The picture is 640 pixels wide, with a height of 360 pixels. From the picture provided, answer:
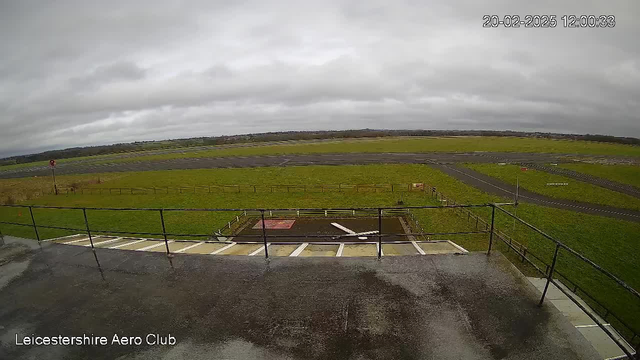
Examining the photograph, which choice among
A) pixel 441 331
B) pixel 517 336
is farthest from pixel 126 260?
pixel 517 336

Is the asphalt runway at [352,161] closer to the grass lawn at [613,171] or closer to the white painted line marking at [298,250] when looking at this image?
the grass lawn at [613,171]

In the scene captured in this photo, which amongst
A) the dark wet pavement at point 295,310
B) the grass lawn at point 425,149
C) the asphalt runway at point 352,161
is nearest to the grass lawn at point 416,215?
the dark wet pavement at point 295,310

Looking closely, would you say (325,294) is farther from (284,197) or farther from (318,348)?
(284,197)

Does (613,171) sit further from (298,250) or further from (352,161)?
(298,250)

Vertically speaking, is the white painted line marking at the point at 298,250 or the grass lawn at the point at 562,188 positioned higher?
the white painted line marking at the point at 298,250

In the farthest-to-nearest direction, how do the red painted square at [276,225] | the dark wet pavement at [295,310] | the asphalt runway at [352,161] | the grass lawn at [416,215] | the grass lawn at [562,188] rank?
1. the asphalt runway at [352,161]
2. the grass lawn at [562,188]
3. the red painted square at [276,225]
4. the grass lawn at [416,215]
5. the dark wet pavement at [295,310]

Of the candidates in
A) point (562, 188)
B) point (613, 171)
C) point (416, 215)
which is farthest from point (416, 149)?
point (416, 215)

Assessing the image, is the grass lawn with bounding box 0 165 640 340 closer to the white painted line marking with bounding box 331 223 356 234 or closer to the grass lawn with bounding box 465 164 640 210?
the white painted line marking with bounding box 331 223 356 234
